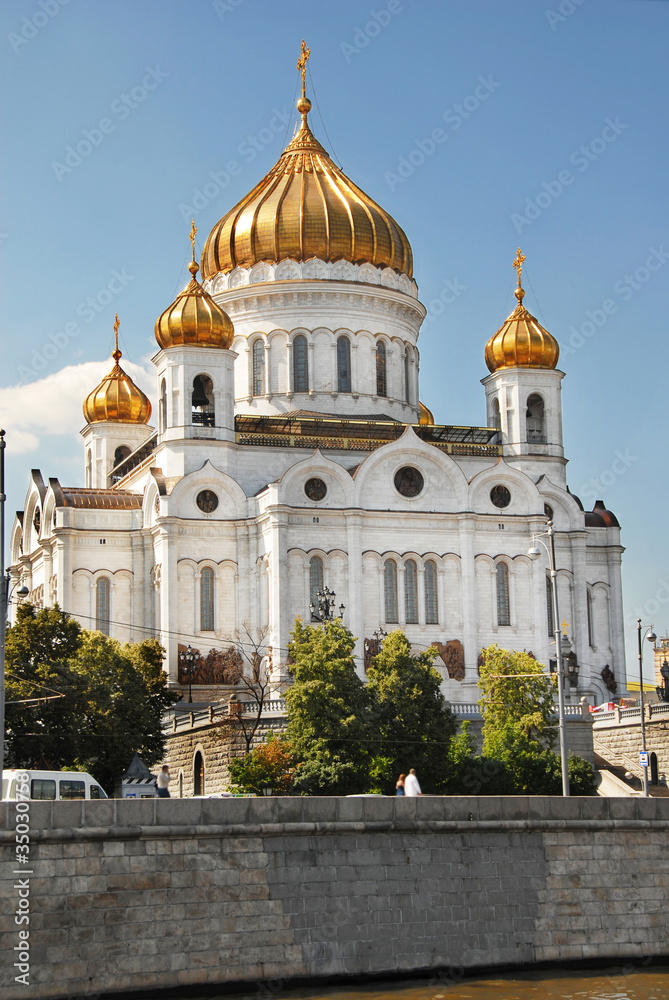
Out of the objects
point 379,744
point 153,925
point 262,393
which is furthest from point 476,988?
point 262,393

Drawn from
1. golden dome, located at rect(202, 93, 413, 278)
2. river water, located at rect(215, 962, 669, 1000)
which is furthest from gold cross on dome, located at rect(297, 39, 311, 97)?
river water, located at rect(215, 962, 669, 1000)

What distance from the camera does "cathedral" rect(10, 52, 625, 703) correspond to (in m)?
54.6

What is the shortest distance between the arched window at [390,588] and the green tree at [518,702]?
8.30 metres

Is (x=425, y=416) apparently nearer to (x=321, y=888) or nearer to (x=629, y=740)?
(x=629, y=740)

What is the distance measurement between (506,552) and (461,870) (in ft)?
107

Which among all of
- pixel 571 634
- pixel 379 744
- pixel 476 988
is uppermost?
pixel 571 634

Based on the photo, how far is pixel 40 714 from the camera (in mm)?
39969

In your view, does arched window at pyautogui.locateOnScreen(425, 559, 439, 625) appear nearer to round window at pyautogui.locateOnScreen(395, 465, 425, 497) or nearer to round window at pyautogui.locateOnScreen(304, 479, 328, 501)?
round window at pyautogui.locateOnScreen(395, 465, 425, 497)

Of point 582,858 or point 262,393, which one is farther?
point 262,393

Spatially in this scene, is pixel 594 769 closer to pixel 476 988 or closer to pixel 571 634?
pixel 571 634

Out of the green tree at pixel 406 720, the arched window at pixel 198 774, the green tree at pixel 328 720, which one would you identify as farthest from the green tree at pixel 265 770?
Answer: the arched window at pixel 198 774

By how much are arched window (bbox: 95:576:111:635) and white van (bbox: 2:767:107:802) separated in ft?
83.2

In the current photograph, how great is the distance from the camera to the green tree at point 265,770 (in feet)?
127

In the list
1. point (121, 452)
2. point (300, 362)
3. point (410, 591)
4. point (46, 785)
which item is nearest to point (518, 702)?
point (410, 591)
